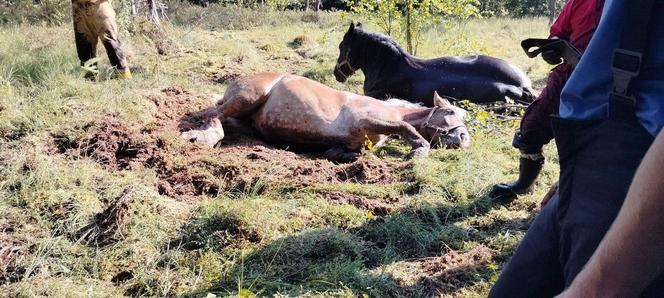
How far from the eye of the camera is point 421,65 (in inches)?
310

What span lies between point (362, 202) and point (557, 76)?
1666mm

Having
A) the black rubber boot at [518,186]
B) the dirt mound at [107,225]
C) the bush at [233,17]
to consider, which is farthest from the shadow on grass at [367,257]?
the bush at [233,17]

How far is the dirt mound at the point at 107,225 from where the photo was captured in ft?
11.0

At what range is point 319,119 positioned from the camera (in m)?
5.81

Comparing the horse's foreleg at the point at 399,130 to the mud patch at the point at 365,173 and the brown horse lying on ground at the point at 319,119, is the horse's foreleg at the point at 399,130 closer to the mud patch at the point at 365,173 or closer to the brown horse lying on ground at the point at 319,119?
the brown horse lying on ground at the point at 319,119

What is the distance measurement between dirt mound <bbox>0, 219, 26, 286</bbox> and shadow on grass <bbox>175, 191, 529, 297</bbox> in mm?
981

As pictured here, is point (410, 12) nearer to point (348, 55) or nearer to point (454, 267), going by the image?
point (348, 55)

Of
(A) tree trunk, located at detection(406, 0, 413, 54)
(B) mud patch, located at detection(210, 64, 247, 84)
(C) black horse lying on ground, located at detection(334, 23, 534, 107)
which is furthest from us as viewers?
(A) tree trunk, located at detection(406, 0, 413, 54)

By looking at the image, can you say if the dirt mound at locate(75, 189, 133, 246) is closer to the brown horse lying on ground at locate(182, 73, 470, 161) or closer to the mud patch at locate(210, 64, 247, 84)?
the brown horse lying on ground at locate(182, 73, 470, 161)

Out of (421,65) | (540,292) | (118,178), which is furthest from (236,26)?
(540,292)

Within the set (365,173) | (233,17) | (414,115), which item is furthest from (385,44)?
(233,17)

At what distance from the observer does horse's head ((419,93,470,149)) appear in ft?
19.6

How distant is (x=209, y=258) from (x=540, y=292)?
208 centimetres

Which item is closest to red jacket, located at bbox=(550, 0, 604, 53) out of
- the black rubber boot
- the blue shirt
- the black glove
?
the black glove
